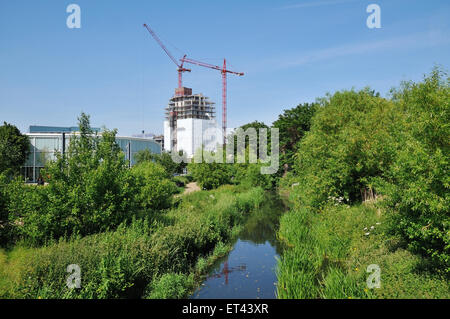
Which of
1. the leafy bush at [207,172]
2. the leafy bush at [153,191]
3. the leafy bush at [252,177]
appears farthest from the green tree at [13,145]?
the leafy bush at [252,177]

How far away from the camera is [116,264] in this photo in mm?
10484

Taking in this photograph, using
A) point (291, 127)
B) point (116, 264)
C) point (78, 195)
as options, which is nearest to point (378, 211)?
point (116, 264)

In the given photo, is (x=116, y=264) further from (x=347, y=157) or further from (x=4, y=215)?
(x=347, y=157)

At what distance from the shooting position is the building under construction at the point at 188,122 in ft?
510

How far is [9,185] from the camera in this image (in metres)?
14.2

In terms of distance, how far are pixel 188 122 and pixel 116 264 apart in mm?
149642

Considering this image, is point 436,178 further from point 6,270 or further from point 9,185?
point 9,185

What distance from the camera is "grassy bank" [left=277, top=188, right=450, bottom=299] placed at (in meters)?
9.41

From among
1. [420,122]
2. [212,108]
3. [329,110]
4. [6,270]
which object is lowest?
[6,270]

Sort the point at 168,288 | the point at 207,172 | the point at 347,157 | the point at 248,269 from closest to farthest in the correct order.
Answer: the point at 168,288 < the point at 248,269 < the point at 347,157 < the point at 207,172

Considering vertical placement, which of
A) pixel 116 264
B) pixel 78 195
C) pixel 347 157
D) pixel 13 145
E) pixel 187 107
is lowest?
pixel 116 264

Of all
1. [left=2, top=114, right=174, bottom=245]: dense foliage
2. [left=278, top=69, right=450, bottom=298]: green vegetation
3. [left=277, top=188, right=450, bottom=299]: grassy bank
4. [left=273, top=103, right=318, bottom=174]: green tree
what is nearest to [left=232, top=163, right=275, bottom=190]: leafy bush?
[left=273, top=103, right=318, bottom=174]: green tree

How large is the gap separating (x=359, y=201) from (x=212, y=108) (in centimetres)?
16052
